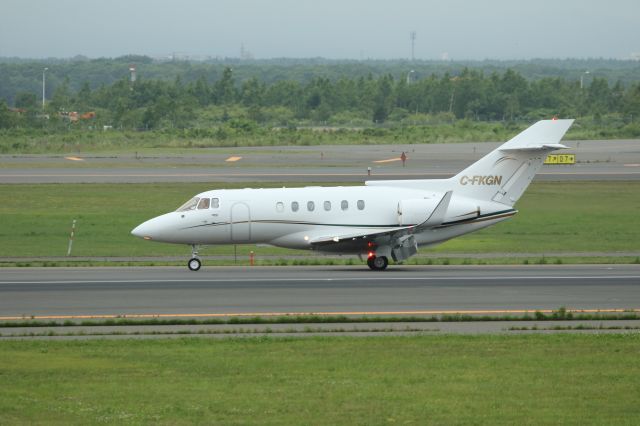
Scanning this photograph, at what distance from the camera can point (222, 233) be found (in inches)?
1342

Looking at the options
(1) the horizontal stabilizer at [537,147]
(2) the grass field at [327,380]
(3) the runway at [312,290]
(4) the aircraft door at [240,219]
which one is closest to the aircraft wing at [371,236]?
(3) the runway at [312,290]

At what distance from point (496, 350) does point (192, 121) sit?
11776 cm

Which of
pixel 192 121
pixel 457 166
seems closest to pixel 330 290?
pixel 457 166

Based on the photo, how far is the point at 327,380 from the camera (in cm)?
1780

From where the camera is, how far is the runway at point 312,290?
26.1 m

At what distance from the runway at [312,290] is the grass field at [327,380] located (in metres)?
4.48

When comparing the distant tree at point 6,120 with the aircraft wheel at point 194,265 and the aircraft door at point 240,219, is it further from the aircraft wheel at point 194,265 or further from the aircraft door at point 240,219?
the aircraft door at point 240,219

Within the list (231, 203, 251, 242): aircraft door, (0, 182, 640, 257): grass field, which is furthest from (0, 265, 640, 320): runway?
(0, 182, 640, 257): grass field

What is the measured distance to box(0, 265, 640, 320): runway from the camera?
26.1 m

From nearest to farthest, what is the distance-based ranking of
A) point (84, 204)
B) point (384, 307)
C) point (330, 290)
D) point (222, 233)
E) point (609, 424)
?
point (609, 424) → point (384, 307) → point (330, 290) → point (222, 233) → point (84, 204)

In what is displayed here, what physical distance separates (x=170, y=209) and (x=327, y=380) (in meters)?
34.4

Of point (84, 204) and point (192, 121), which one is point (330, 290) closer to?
point (84, 204)

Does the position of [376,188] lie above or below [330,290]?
above

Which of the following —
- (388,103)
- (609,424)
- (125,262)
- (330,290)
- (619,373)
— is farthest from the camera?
(388,103)
